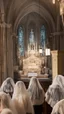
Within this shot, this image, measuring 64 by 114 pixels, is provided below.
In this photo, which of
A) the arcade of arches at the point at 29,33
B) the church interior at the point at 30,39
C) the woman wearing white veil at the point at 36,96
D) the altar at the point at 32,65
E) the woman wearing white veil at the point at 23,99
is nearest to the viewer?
the woman wearing white veil at the point at 23,99

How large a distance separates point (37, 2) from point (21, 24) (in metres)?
5.20

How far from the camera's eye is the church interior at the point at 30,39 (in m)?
18.1

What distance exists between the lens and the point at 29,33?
28.7 m

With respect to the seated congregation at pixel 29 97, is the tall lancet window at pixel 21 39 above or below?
above

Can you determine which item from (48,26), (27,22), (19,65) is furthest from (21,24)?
(19,65)

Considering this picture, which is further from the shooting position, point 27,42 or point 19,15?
point 27,42

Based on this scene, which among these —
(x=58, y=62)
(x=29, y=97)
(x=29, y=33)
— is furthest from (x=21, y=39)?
(x=29, y=97)

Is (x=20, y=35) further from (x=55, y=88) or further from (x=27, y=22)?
(x=55, y=88)

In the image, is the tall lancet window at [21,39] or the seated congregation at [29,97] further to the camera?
the tall lancet window at [21,39]

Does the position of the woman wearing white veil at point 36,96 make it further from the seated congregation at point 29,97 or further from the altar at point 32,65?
the altar at point 32,65

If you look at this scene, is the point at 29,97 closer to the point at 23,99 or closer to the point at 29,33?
the point at 23,99

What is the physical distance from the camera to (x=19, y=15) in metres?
24.8

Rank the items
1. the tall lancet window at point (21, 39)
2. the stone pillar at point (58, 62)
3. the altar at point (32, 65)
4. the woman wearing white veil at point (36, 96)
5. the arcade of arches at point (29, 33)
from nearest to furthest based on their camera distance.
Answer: the woman wearing white veil at point (36, 96), the stone pillar at point (58, 62), the arcade of arches at point (29, 33), the altar at point (32, 65), the tall lancet window at point (21, 39)

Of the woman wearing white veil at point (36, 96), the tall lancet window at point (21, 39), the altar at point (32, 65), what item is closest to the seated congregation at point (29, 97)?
the woman wearing white veil at point (36, 96)
